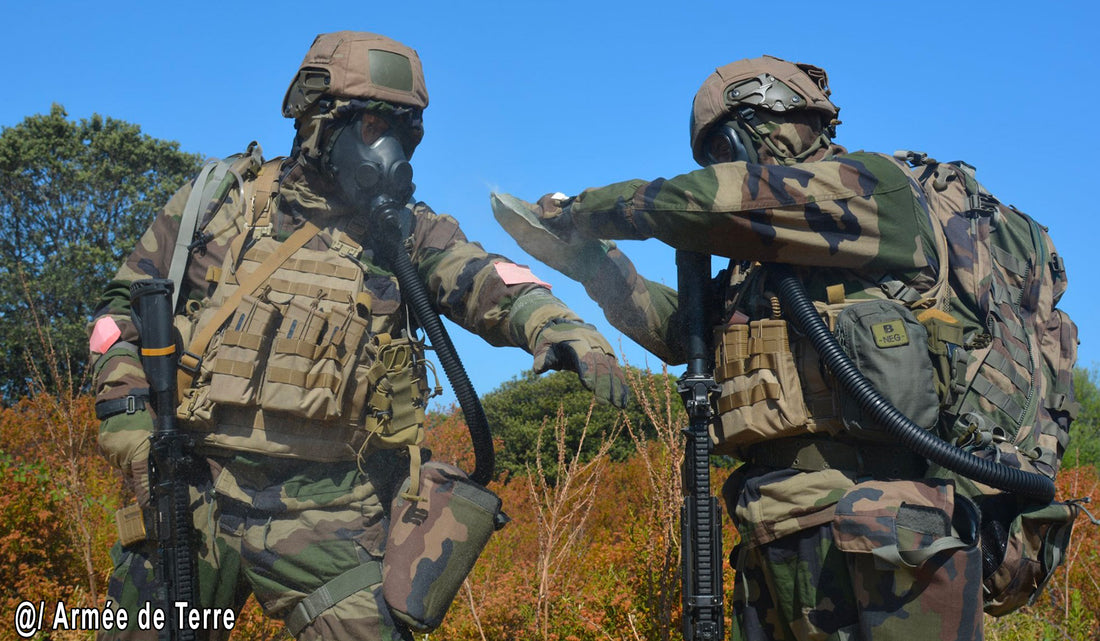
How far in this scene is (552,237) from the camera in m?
3.79

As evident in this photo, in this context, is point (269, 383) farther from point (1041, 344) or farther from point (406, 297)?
point (1041, 344)

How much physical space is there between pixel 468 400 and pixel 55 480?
15.9ft

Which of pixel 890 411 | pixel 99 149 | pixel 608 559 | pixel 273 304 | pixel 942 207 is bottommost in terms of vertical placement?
pixel 608 559

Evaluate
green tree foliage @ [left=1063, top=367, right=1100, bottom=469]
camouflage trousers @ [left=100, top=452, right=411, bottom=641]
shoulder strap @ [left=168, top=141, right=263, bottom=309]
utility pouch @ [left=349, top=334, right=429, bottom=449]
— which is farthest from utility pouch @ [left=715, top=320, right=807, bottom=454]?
green tree foliage @ [left=1063, top=367, right=1100, bottom=469]

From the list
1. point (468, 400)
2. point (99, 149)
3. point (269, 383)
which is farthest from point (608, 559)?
point (99, 149)

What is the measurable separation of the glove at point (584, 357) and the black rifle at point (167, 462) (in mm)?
1288

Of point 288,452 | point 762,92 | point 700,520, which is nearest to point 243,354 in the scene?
point 288,452

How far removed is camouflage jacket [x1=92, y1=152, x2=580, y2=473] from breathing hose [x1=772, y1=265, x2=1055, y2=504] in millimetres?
890

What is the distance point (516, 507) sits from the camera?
404 inches

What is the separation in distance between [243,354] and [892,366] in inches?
85.5

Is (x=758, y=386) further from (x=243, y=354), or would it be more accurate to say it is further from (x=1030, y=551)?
(x=243, y=354)

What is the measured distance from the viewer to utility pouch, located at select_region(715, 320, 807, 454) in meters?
3.18

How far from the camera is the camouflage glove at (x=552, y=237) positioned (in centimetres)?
376

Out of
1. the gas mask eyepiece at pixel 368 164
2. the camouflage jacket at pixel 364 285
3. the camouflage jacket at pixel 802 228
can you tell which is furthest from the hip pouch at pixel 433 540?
the gas mask eyepiece at pixel 368 164
